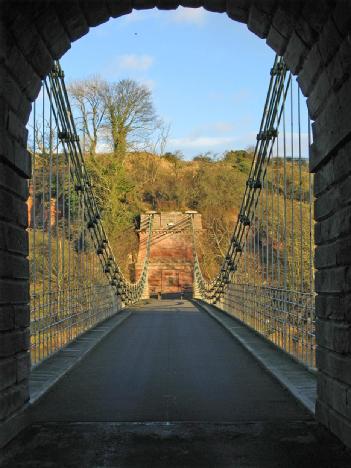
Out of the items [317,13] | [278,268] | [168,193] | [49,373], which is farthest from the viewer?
[168,193]

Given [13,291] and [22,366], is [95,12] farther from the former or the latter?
[22,366]

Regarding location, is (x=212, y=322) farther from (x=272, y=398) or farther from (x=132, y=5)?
(x=132, y=5)

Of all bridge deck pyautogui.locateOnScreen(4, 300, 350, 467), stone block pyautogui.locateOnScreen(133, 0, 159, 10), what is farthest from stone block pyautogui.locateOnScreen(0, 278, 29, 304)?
stone block pyautogui.locateOnScreen(133, 0, 159, 10)

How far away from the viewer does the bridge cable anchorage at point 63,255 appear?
6.38m

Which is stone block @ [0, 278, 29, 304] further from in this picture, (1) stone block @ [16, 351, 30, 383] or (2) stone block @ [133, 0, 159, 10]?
(2) stone block @ [133, 0, 159, 10]

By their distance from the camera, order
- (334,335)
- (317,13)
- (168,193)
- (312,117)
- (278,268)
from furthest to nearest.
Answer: (168,193), (278,268), (312,117), (334,335), (317,13)

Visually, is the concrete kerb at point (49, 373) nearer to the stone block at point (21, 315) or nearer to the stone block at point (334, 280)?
the stone block at point (21, 315)

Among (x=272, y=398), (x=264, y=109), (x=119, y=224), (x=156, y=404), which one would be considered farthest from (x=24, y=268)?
(x=119, y=224)

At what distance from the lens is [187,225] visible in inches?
1362

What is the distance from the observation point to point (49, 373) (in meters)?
5.30

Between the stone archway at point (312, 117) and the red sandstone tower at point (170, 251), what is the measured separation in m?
29.2

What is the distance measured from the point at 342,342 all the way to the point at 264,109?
5798mm

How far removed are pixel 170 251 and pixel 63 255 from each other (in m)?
27.1

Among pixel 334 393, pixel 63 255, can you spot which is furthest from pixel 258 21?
pixel 63 255
